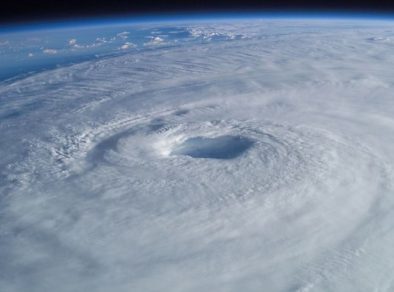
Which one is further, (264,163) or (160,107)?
(160,107)

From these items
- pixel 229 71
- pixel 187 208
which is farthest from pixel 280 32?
pixel 187 208

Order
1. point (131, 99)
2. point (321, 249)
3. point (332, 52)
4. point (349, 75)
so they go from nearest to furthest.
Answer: point (321, 249), point (131, 99), point (349, 75), point (332, 52)

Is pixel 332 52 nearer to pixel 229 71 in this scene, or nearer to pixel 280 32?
pixel 229 71

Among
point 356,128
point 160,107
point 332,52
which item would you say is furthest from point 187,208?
point 332,52

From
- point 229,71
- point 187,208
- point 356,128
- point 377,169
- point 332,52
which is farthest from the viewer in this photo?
point 332,52

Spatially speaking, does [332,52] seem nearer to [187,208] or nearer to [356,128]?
[356,128]

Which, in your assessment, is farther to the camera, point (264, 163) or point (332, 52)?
point (332, 52)
